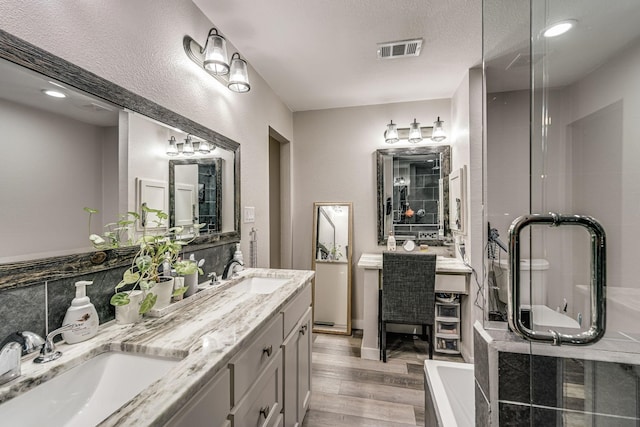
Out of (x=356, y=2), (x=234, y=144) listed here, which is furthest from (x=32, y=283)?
(x=356, y=2)

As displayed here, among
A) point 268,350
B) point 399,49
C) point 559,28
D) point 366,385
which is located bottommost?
point 366,385

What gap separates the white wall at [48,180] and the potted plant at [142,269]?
7cm

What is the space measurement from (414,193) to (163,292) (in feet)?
8.50

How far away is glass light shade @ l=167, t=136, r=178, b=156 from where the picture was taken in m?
1.43

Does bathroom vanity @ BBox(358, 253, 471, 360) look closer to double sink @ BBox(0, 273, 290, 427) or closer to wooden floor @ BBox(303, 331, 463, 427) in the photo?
wooden floor @ BBox(303, 331, 463, 427)

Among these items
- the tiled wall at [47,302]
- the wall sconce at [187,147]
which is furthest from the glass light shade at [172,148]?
the tiled wall at [47,302]

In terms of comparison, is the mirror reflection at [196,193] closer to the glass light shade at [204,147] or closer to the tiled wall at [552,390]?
the glass light shade at [204,147]

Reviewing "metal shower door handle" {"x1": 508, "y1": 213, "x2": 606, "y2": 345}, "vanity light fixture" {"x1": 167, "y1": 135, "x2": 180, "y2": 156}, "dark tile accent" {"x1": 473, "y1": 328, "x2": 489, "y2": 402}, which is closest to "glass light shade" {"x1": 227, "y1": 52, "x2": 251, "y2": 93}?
"vanity light fixture" {"x1": 167, "y1": 135, "x2": 180, "y2": 156}

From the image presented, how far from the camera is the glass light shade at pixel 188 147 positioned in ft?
5.01

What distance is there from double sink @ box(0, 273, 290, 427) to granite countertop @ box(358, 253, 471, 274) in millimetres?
2002

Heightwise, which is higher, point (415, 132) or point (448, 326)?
→ point (415, 132)

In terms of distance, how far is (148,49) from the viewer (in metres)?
1.28

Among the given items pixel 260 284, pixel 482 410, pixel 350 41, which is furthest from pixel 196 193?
pixel 482 410

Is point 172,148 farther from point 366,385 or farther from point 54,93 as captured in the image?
point 366,385
